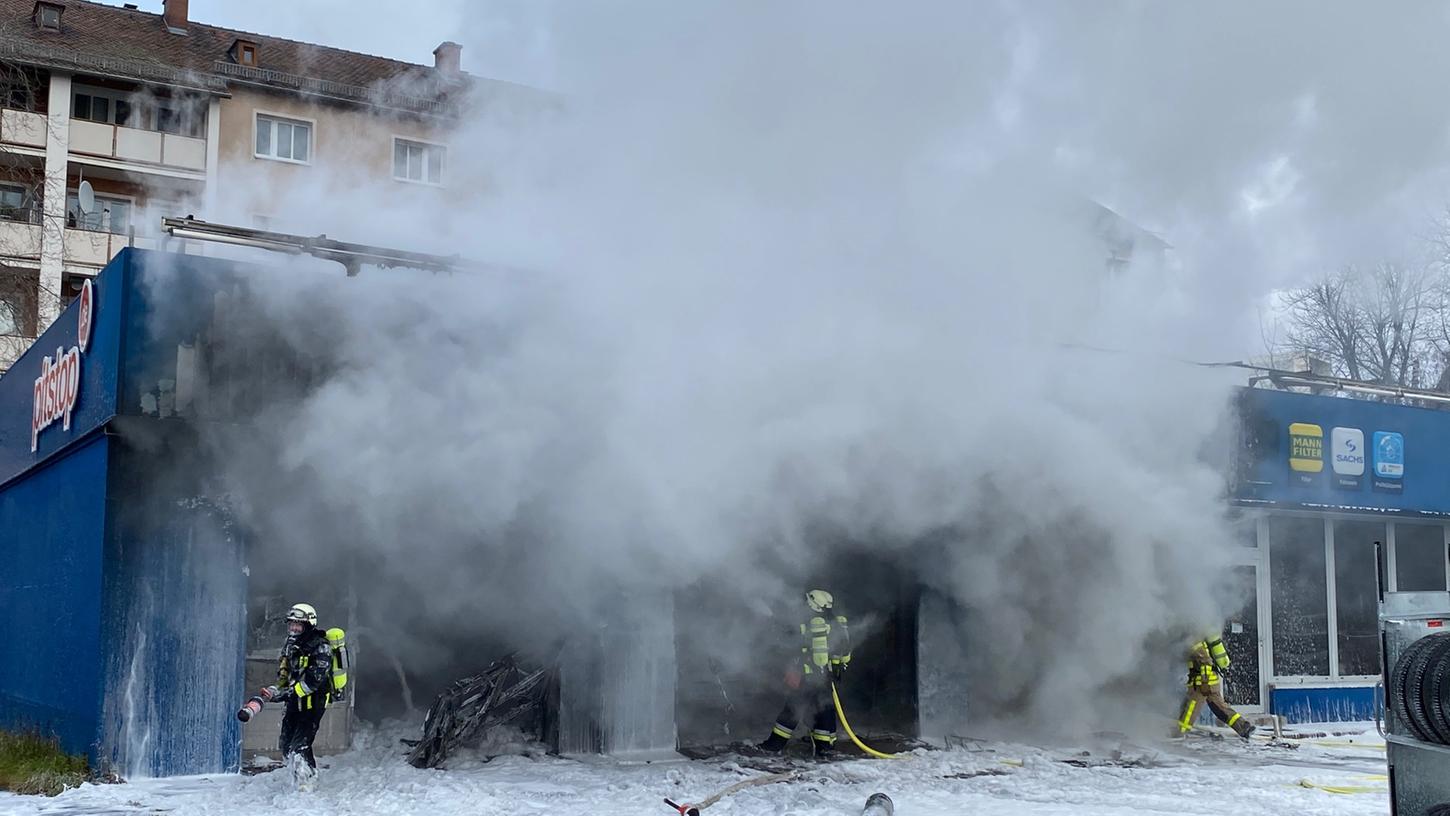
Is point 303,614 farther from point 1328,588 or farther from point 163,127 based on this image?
point 163,127

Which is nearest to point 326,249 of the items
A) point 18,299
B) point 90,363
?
point 90,363

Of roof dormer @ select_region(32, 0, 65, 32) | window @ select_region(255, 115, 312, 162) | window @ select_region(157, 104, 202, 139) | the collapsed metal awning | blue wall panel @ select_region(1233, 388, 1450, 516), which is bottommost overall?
blue wall panel @ select_region(1233, 388, 1450, 516)

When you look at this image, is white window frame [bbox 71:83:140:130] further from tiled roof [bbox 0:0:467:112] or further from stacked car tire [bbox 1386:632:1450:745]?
stacked car tire [bbox 1386:632:1450:745]

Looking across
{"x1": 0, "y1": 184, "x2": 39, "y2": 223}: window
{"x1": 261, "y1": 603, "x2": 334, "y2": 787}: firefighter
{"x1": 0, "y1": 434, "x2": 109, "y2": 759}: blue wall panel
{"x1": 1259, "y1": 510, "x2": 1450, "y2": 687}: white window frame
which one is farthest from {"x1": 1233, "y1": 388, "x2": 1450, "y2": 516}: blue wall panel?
{"x1": 0, "y1": 184, "x2": 39, "y2": 223}: window

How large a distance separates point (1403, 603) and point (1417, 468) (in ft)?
31.5

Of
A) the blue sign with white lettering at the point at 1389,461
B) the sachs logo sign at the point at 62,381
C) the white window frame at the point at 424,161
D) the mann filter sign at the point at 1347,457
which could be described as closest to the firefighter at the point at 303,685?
the sachs logo sign at the point at 62,381

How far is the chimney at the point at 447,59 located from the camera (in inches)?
410

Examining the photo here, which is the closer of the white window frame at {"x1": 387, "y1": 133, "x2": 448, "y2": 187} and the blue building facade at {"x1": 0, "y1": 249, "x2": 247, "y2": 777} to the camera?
the blue building facade at {"x1": 0, "y1": 249, "x2": 247, "y2": 777}

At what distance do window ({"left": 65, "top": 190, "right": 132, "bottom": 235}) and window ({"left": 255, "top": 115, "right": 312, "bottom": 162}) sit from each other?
12517 millimetres

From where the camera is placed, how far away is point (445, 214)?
35.1 feet

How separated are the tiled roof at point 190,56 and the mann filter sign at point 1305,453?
947 centimetres

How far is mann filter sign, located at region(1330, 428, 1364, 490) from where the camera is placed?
1391 cm

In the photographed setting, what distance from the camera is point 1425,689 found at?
19.8 ft

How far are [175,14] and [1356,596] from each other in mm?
18112
